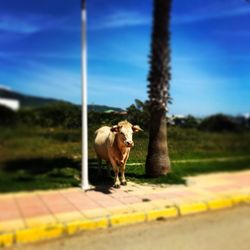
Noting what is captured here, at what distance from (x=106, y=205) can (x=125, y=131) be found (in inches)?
48.1

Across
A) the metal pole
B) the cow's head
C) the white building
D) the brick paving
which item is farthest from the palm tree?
the white building

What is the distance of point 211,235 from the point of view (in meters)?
5.92

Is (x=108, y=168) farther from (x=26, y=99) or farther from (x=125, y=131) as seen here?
(x=26, y=99)

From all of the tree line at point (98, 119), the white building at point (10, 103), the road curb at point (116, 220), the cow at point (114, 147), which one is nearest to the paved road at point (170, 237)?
the road curb at point (116, 220)

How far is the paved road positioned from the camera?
5.31 meters

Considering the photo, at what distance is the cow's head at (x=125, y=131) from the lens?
6898mm

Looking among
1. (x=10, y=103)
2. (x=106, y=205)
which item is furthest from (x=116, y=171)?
(x=10, y=103)

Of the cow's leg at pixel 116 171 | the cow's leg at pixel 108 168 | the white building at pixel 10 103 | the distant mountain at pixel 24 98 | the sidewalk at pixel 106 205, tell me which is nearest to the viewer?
the sidewalk at pixel 106 205

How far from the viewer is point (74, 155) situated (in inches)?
275

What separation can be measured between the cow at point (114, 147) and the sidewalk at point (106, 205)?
38 cm

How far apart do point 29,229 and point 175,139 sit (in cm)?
377

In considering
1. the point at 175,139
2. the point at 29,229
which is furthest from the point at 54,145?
the point at 175,139

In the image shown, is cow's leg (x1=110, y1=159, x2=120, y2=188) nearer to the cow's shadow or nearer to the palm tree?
the cow's shadow

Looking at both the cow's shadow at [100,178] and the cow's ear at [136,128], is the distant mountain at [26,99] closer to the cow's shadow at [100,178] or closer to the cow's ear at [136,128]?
the cow's ear at [136,128]
